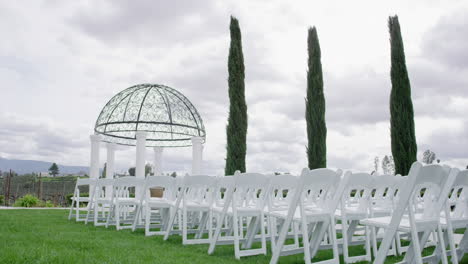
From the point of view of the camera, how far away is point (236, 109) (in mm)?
14000

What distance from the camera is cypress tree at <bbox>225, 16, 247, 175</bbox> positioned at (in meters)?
13.6

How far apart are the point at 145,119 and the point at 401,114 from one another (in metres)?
8.40

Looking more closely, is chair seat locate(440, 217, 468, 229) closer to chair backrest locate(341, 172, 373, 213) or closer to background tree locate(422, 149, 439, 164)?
chair backrest locate(341, 172, 373, 213)

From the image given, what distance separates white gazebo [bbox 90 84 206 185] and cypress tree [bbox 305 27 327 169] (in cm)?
382

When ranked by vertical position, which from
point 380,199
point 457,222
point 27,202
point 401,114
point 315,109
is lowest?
point 27,202

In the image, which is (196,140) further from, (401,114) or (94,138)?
(401,114)

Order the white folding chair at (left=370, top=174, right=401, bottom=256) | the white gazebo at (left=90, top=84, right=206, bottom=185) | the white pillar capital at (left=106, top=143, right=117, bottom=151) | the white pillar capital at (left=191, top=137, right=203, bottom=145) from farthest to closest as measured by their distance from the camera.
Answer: the white pillar capital at (left=106, top=143, right=117, bottom=151)
the white pillar capital at (left=191, top=137, right=203, bottom=145)
the white gazebo at (left=90, top=84, right=206, bottom=185)
the white folding chair at (left=370, top=174, right=401, bottom=256)

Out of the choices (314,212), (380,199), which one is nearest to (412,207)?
(314,212)

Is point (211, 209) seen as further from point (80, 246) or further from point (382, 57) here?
point (382, 57)

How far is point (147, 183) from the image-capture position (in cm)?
601

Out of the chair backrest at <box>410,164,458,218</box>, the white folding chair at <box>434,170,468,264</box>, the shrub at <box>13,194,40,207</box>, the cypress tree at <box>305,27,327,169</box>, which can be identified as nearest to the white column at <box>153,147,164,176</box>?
the shrub at <box>13,194,40,207</box>

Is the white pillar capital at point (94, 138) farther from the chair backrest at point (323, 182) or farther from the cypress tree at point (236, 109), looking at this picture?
the chair backrest at point (323, 182)

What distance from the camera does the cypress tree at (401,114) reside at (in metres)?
12.7

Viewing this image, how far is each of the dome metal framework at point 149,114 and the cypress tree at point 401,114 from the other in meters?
6.65
